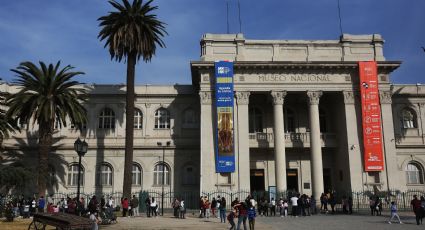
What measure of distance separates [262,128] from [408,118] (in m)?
15.8

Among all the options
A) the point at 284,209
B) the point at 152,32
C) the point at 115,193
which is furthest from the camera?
the point at 115,193

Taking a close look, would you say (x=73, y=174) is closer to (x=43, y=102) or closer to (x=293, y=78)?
(x=43, y=102)

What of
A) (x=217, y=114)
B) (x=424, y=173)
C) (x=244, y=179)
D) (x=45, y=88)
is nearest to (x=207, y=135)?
(x=217, y=114)

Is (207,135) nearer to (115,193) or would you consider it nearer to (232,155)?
(232,155)

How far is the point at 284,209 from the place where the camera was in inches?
1206

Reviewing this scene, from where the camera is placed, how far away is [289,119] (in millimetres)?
42219

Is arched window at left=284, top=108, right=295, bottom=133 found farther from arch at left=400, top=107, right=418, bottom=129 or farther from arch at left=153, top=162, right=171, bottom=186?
arch at left=153, top=162, right=171, bottom=186

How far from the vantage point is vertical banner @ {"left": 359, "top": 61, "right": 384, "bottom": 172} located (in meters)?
37.4

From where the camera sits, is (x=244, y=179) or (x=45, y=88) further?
(x=244, y=179)

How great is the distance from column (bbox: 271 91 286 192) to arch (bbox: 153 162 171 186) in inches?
437

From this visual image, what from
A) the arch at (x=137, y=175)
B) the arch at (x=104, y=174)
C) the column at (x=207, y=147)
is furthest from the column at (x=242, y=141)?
the arch at (x=104, y=174)

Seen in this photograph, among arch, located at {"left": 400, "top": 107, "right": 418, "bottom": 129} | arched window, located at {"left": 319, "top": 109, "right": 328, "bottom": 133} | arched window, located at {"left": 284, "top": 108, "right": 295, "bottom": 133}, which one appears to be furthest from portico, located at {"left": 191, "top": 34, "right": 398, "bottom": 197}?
arch, located at {"left": 400, "top": 107, "right": 418, "bottom": 129}

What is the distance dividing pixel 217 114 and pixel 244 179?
629cm

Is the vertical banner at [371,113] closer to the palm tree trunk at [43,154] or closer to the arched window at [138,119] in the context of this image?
the arched window at [138,119]
